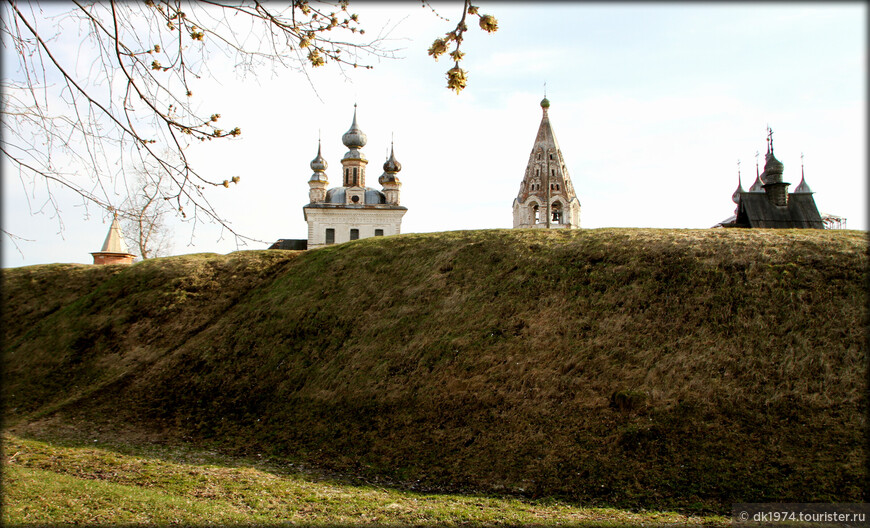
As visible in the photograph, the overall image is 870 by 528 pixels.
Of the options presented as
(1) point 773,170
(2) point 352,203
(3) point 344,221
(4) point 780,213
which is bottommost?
(4) point 780,213

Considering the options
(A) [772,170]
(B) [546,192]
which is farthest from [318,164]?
(A) [772,170]

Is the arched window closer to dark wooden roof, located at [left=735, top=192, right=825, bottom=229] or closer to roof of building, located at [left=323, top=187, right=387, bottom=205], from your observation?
roof of building, located at [left=323, top=187, right=387, bottom=205]

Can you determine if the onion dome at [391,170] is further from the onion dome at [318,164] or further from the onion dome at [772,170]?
the onion dome at [772,170]

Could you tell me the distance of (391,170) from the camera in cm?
4812

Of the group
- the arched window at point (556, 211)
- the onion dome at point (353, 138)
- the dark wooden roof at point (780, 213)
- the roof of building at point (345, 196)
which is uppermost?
the onion dome at point (353, 138)

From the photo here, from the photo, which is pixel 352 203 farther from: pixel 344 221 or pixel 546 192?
pixel 546 192

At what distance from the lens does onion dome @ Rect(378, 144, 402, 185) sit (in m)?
47.8

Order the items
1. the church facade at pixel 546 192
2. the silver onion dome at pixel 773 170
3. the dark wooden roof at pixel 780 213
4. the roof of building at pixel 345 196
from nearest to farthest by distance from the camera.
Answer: the dark wooden roof at pixel 780 213, the silver onion dome at pixel 773 170, the church facade at pixel 546 192, the roof of building at pixel 345 196

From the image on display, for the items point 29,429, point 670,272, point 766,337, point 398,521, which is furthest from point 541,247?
point 29,429

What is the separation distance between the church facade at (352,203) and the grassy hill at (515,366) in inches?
1070

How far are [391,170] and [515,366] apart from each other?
38.8m

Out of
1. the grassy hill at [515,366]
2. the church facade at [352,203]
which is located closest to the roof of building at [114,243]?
the grassy hill at [515,366]

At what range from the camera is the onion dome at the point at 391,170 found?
4781 cm

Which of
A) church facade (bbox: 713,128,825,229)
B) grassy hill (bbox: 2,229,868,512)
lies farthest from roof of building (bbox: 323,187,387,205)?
church facade (bbox: 713,128,825,229)
